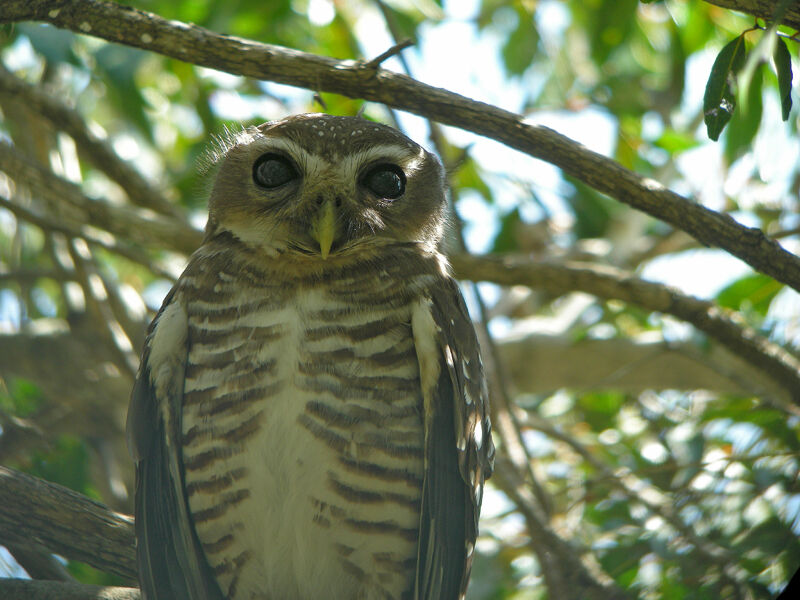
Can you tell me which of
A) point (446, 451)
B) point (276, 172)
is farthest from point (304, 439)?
point (276, 172)

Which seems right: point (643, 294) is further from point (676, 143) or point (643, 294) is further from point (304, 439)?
point (304, 439)

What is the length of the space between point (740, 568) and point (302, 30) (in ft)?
11.9

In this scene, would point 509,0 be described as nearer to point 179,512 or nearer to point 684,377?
point 684,377

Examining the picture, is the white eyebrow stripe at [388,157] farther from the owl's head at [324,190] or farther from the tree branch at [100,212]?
the tree branch at [100,212]

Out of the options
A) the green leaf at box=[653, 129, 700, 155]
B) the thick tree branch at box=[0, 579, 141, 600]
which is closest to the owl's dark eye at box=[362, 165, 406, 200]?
the thick tree branch at box=[0, 579, 141, 600]

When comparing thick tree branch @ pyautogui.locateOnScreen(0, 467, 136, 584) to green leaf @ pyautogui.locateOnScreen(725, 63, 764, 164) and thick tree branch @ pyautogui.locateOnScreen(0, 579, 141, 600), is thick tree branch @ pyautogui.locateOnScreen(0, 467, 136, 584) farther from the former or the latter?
green leaf @ pyautogui.locateOnScreen(725, 63, 764, 164)

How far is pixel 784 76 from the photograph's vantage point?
213cm

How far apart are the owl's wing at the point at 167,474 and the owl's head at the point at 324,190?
0.42m

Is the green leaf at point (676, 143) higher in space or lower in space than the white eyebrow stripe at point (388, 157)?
higher

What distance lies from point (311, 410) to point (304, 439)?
88mm

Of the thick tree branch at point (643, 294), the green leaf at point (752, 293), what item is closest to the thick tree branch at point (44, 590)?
the thick tree branch at point (643, 294)

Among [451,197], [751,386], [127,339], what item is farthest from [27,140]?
[751,386]

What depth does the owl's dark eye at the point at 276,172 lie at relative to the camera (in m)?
2.97

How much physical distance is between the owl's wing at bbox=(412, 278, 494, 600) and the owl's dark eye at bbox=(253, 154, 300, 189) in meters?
0.63
